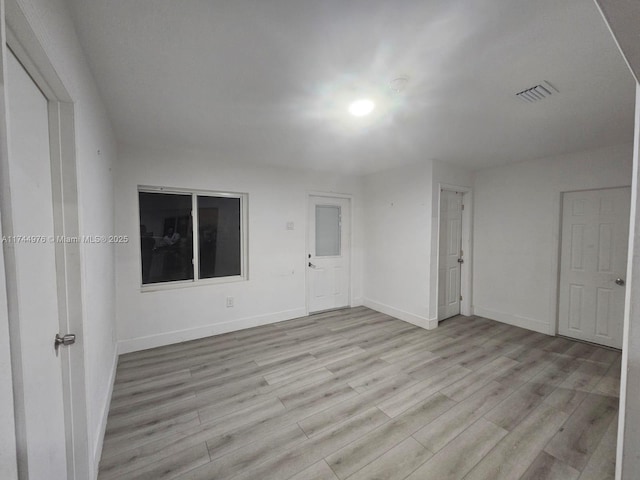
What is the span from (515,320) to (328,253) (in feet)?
9.97

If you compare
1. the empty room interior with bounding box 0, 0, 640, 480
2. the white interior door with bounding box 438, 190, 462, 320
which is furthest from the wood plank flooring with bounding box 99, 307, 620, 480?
the white interior door with bounding box 438, 190, 462, 320

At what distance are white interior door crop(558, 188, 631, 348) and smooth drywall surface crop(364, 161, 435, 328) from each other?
69.9 inches

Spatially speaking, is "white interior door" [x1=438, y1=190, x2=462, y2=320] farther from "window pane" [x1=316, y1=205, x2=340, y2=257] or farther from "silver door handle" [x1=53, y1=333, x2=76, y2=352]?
"silver door handle" [x1=53, y1=333, x2=76, y2=352]

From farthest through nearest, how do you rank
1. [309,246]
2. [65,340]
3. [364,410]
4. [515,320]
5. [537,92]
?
1. [309,246]
2. [515,320]
3. [364,410]
4. [537,92]
5. [65,340]

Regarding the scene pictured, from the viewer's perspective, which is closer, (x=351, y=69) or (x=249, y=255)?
(x=351, y=69)

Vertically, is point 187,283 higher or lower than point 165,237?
lower

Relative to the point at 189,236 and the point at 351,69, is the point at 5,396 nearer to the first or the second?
the point at 351,69

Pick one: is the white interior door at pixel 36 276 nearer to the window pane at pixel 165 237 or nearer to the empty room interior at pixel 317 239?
the empty room interior at pixel 317 239

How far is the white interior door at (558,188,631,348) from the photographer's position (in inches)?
118

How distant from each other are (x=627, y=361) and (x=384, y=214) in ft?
11.3

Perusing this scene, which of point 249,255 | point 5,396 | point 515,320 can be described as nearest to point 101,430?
point 5,396

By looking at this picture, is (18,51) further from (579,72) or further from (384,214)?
(384,214)

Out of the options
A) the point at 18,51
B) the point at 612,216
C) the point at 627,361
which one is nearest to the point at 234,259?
the point at 18,51

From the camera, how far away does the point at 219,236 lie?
3602 millimetres
